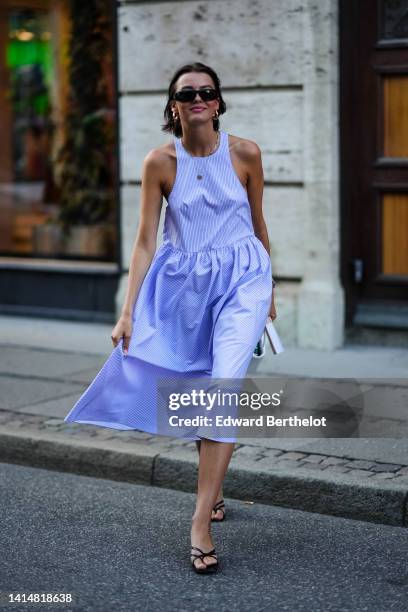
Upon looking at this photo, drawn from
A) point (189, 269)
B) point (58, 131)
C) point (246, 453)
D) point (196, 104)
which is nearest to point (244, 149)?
point (196, 104)

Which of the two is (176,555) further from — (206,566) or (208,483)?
(208,483)

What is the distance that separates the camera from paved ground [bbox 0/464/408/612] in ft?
14.2

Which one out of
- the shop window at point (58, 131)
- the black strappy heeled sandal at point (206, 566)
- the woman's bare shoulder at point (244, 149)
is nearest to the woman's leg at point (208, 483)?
the black strappy heeled sandal at point (206, 566)

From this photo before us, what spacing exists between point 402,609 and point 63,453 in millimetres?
2609

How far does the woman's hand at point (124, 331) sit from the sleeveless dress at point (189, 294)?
24 millimetres

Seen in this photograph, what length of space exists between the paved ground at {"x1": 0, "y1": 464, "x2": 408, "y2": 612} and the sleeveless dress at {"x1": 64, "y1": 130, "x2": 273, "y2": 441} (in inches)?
20.9

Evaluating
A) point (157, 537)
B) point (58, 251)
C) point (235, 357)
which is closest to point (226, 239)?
point (235, 357)

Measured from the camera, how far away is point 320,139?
8.88 meters

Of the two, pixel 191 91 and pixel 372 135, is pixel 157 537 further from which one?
pixel 372 135

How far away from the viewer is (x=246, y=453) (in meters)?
6.07

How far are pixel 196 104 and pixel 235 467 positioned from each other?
6.20 feet

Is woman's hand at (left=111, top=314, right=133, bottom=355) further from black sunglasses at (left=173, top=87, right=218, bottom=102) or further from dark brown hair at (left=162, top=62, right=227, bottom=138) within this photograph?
black sunglasses at (left=173, top=87, right=218, bottom=102)

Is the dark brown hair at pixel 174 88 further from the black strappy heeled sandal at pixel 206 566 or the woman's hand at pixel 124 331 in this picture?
the black strappy heeled sandal at pixel 206 566

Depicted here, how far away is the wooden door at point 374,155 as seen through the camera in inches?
350
